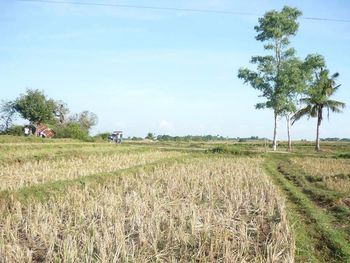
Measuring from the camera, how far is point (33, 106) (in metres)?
57.3

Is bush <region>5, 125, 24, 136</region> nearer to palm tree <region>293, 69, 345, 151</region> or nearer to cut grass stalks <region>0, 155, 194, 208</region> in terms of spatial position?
palm tree <region>293, 69, 345, 151</region>

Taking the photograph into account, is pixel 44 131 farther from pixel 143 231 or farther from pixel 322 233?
pixel 143 231

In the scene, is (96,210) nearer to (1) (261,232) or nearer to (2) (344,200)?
(1) (261,232)

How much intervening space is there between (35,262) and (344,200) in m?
10.3

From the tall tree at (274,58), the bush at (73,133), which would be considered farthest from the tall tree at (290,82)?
the bush at (73,133)

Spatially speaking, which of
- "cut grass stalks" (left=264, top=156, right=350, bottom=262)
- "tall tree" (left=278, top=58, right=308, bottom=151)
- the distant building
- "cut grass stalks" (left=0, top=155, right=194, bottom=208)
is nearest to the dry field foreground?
"cut grass stalks" (left=0, top=155, right=194, bottom=208)

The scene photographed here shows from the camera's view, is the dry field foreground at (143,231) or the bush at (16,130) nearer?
the dry field foreground at (143,231)

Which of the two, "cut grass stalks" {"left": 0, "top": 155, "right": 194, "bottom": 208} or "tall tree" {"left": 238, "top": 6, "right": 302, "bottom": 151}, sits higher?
"tall tree" {"left": 238, "top": 6, "right": 302, "bottom": 151}

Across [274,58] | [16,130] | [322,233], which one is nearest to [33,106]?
[16,130]

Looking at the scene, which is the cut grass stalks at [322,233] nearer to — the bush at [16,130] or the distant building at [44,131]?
the distant building at [44,131]

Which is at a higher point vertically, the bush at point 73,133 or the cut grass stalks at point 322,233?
the bush at point 73,133

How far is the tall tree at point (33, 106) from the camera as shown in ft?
188

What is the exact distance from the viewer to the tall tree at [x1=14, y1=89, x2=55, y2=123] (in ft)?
188

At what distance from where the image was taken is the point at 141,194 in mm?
12781
